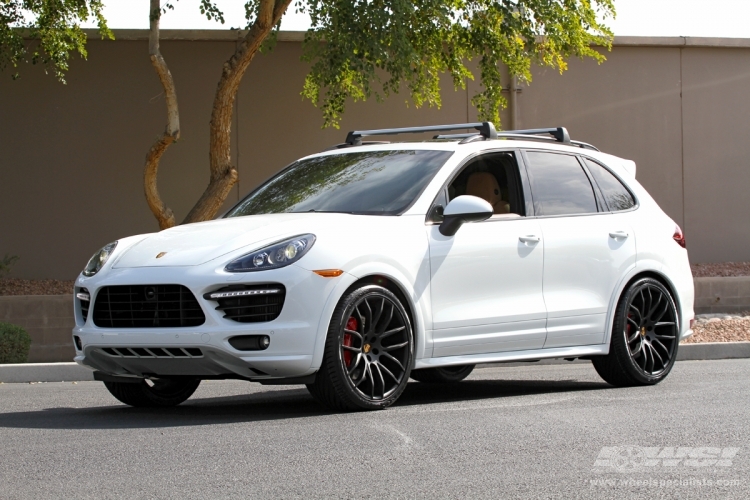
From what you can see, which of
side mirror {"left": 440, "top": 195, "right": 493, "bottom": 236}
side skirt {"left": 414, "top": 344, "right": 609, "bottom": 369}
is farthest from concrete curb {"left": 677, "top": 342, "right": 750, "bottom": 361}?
Result: side mirror {"left": 440, "top": 195, "right": 493, "bottom": 236}

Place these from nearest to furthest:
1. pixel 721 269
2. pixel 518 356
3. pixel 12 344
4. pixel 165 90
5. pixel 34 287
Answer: pixel 518 356
pixel 12 344
pixel 165 90
pixel 34 287
pixel 721 269

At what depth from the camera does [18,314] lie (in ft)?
50.6

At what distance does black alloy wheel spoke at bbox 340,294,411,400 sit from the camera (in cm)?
693

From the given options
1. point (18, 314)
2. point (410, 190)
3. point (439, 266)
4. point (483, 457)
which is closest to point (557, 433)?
point (483, 457)

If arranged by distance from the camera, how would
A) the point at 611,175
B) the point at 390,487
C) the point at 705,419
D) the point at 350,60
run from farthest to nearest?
the point at 350,60 < the point at 611,175 < the point at 705,419 < the point at 390,487

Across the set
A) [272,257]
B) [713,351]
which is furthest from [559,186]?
[713,351]

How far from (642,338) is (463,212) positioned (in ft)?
7.59

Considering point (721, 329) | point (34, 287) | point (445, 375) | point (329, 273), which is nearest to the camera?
point (329, 273)

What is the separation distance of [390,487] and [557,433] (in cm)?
163

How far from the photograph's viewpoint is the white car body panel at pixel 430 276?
6.63 meters

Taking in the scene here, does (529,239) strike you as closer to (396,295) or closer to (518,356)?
(518,356)

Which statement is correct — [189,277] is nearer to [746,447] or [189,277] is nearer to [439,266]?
[439,266]

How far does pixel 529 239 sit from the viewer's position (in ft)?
26.2

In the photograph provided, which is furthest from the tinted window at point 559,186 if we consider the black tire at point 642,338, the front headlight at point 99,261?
the front headlight at point 99,261
